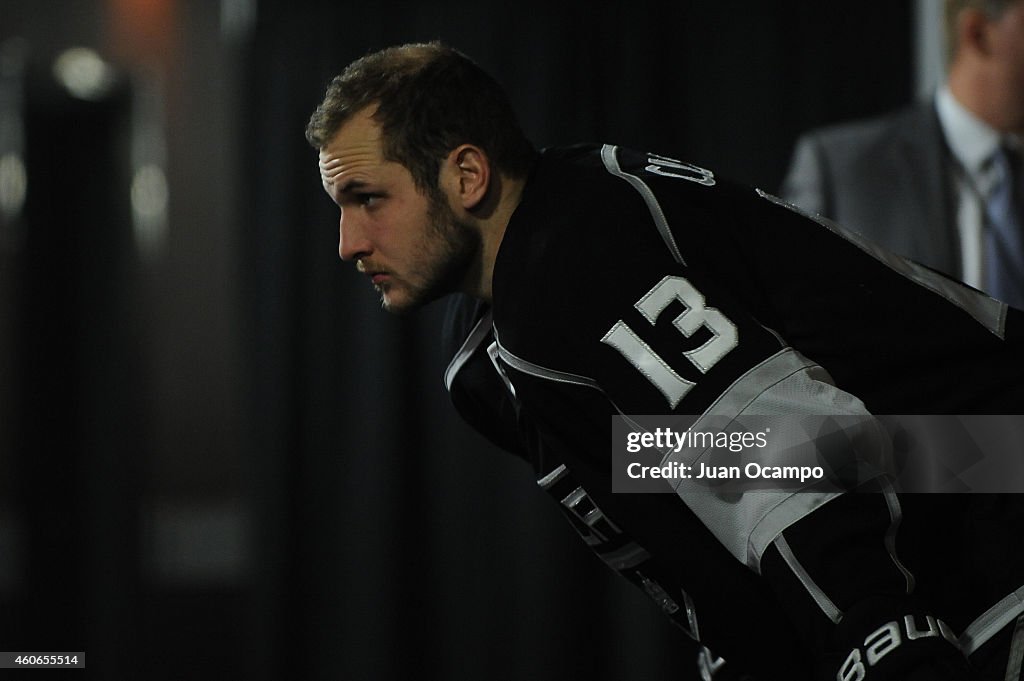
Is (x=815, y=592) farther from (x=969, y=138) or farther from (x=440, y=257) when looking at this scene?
(x=969, y=138)

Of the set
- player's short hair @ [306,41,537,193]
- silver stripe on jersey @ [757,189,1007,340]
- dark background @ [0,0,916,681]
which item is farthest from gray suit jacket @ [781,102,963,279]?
player's short hair @ [306,41,537,193]

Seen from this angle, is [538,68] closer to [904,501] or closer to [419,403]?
[419,403]

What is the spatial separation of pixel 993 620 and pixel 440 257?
2.34 feet

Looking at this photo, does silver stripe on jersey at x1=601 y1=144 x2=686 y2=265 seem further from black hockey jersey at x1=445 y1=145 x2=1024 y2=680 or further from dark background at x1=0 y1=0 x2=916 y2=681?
dark background at x1=0 y1=0 x2=916 y2=681

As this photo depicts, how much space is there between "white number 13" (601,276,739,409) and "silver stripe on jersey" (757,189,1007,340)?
27cm

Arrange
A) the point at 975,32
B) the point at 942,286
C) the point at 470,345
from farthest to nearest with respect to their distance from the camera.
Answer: the point at 975,32
the point at 470,345
the point at 942,286

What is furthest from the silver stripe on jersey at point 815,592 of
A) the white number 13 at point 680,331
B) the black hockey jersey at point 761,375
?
the white number 13 at point 680,331

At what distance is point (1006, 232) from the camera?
7.54ft

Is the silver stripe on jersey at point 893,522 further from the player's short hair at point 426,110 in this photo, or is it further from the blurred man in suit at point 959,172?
the blurred man in suit at point 959,172

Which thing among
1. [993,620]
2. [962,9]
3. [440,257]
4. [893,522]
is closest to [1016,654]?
[993,620]

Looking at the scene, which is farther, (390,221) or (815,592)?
(390,221)

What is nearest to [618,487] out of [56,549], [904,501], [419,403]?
[904,501]

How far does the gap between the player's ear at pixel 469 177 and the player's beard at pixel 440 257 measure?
0.02m

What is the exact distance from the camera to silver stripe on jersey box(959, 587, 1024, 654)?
1.14 meters
